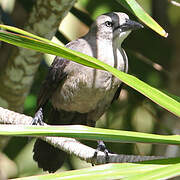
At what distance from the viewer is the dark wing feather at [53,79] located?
3.16m

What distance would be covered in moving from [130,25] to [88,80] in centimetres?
44

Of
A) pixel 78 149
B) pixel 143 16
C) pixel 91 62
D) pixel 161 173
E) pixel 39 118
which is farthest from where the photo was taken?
pixel 39 118

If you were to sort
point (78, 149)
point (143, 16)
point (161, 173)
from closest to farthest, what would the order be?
point (161, 173) < point (143, 16) < point (78, 149)

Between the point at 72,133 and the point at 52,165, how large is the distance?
66.0 inches

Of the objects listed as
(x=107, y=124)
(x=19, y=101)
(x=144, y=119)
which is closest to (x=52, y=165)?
(x=19, y=101)

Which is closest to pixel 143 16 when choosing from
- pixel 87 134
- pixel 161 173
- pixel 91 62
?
pixel 91 62

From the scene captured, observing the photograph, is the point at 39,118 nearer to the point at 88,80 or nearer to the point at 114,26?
the point at 88,80

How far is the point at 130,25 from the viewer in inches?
120

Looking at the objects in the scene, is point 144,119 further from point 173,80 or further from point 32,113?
point 32,113

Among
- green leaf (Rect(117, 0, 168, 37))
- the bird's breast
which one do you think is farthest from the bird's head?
green leaf (Rect(117, 0, 168, 37))

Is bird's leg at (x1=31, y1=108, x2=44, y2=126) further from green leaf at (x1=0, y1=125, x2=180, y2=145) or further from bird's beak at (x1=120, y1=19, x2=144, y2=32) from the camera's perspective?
green leaf at (x1=0, y1=125, x2=180, y2=145)

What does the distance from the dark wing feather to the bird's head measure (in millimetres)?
326

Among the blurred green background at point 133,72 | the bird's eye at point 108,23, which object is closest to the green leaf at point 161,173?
the bird's eye at point 108,23

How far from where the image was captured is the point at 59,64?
3.16m
